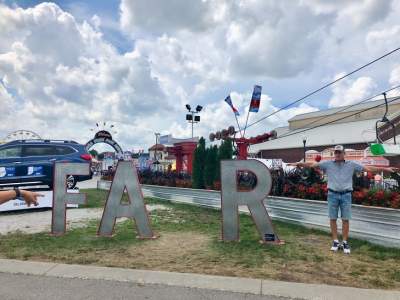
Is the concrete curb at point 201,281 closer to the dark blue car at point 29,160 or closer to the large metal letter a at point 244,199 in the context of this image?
the large metal letter a at point 244,199

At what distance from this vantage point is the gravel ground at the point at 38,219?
890 cm

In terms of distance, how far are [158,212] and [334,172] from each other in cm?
578

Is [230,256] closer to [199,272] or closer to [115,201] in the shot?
[199,272]

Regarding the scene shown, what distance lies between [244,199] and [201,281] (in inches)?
107

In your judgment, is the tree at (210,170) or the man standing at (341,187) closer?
the man standing at (341,187)

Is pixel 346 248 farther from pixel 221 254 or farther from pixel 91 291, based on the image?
pixel 91 291

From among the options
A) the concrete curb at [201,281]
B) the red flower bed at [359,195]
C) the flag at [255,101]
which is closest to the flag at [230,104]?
the flag at [255,101]

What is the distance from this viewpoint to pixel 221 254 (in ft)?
20.8

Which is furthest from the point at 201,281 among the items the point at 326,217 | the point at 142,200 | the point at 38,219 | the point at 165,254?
the point at 38,219

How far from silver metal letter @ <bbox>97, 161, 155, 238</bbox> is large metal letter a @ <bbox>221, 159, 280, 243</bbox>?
59.8 inches

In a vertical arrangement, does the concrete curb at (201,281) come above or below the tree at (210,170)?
below

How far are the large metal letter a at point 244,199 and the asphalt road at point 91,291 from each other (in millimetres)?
2716

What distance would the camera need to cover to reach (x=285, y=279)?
16.6 feet

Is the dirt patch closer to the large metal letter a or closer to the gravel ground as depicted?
the large metal letter a
